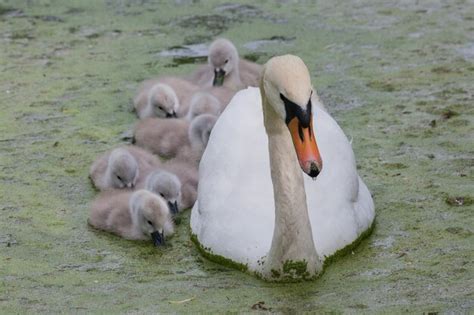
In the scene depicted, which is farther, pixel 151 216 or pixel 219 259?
pixel 151 216

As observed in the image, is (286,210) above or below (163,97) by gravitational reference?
above

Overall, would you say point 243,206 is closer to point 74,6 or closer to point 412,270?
point 412,270

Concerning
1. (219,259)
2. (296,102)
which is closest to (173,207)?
(219,259)

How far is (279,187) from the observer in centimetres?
404

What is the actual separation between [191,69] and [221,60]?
759 mm

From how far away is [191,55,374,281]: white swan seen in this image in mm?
3771

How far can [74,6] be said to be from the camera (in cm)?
872

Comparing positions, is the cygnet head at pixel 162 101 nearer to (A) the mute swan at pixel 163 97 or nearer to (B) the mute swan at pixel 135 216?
(A) the mute swan at pixel 163 97

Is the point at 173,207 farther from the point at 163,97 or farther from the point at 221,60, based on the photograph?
the point at 221,60

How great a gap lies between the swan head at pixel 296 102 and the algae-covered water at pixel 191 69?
516 millimetres

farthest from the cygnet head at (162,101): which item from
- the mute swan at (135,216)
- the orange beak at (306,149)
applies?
the orange beak at (306,149)

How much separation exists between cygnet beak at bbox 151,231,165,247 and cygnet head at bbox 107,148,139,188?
586mm

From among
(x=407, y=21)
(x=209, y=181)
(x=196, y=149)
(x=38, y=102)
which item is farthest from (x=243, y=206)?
(x=407, y=21)

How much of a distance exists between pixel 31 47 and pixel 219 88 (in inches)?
74.1
